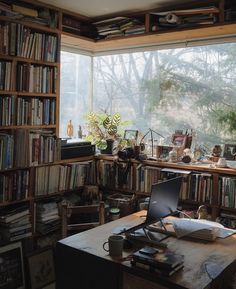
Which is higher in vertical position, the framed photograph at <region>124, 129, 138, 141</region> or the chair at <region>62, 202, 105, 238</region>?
the framed photograph at <region>124, 129, 138, 141</region>

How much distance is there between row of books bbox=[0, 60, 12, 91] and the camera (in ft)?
9.67

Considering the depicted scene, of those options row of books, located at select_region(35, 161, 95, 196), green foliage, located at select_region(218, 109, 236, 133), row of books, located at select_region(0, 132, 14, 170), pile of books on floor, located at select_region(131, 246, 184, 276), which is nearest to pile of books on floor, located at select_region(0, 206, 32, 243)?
row of books, located at select_region(35, 161, 95, 196)

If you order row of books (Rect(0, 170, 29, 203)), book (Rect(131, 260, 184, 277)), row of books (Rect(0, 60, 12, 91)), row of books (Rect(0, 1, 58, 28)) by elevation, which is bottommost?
book (Rect(131, 260, 184, 277))

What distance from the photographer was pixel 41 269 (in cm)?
303

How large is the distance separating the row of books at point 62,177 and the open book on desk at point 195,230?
140 centimetres

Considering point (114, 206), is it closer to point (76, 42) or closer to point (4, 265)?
point (4, 265)

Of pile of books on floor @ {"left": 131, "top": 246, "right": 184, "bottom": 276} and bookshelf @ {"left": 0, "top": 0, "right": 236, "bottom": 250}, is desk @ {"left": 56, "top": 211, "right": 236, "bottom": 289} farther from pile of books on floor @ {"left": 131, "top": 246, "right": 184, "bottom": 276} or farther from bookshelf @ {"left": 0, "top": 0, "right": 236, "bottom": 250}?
bookshelf @ {"left": 0, "top": 0, "right": 236, "bottom": 250}

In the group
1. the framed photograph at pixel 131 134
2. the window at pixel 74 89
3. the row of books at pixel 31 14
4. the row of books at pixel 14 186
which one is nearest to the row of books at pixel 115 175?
the framed photograph at pixel 131 134

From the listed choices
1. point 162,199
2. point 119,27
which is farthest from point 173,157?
point 119,27

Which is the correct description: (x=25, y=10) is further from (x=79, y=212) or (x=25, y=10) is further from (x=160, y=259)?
(x=160, y=259)

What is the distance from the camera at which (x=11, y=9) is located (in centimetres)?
297

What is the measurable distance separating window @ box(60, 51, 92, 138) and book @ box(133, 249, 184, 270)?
2493 millimetres

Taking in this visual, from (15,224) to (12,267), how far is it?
379 millimetres

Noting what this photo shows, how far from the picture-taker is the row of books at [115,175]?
143 inches
